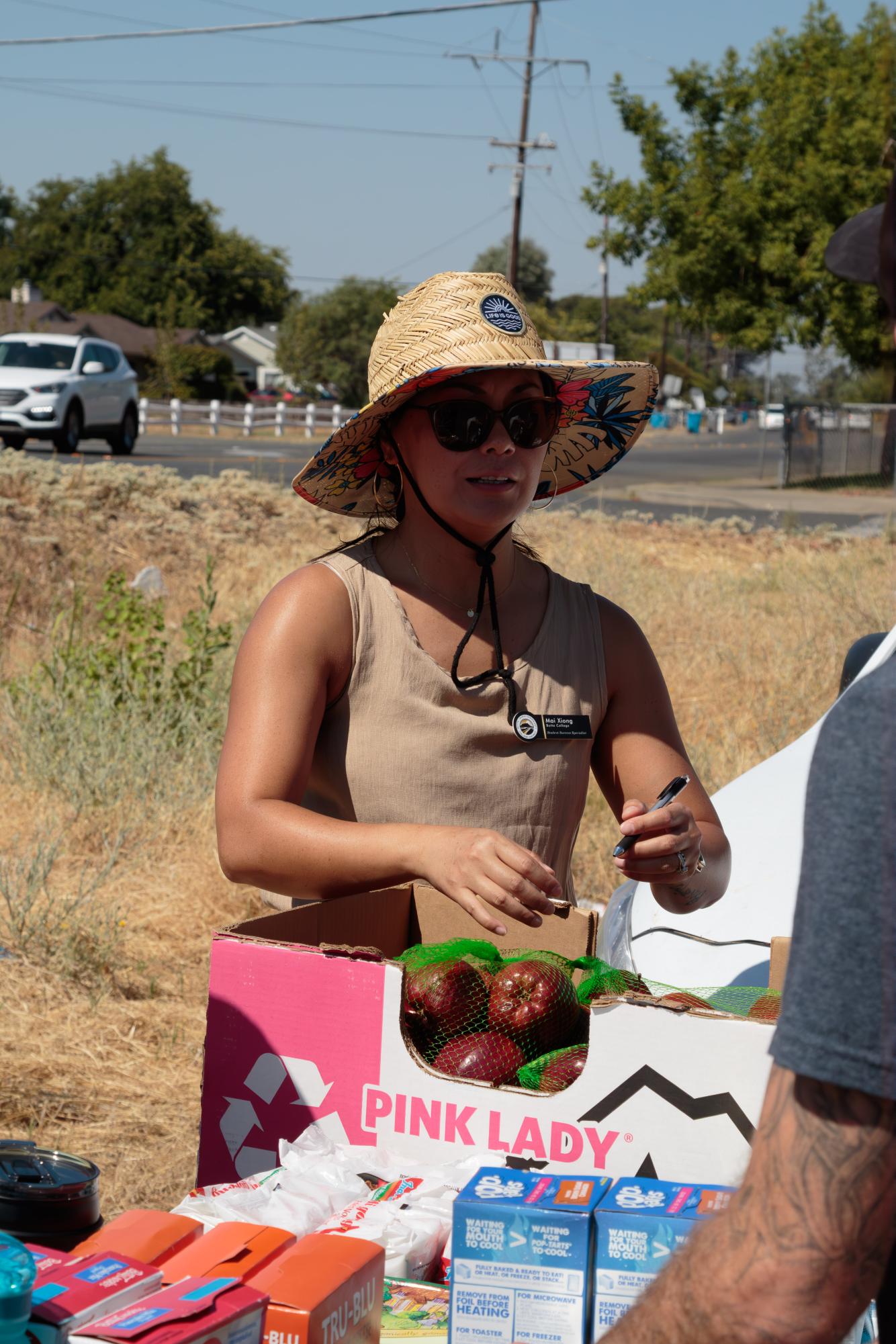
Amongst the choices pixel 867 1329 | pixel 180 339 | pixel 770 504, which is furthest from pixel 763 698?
pixel 180 339

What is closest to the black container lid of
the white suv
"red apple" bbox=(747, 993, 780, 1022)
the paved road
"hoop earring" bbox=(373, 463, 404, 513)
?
"red apple" bbox=(747, 993, 780, 1022)

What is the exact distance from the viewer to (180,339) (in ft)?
224

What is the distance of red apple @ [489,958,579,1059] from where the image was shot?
172cm

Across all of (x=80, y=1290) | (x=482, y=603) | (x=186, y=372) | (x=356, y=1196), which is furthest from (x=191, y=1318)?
(x=186, y=372)

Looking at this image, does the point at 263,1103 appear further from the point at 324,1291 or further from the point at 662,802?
the point at 662,802

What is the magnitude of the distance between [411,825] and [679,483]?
2707cm

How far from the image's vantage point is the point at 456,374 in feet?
7.63

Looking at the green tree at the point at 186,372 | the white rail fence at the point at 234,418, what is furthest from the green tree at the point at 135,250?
the white rail fence at the point at 234,418

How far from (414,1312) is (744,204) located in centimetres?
2451

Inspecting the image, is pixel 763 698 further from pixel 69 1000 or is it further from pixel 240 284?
pixel 240 284

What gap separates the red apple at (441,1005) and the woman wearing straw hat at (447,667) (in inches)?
11.2

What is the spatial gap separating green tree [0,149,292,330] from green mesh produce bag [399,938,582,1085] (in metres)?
79.4

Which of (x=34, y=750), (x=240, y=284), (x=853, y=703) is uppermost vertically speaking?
(x=240, y=284)

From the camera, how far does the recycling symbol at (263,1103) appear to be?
1.66 meters
